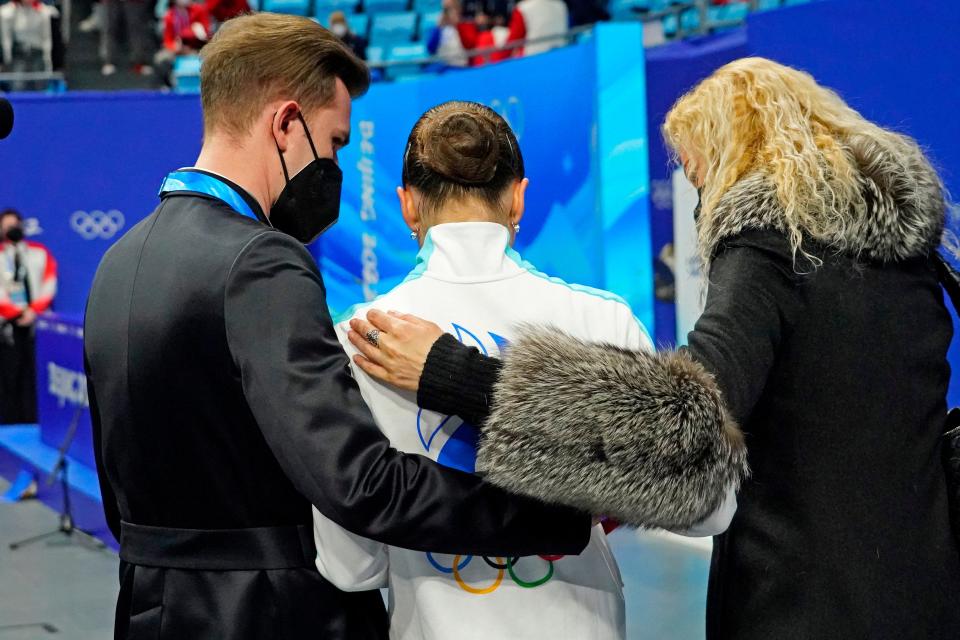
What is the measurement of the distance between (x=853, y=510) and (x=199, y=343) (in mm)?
932

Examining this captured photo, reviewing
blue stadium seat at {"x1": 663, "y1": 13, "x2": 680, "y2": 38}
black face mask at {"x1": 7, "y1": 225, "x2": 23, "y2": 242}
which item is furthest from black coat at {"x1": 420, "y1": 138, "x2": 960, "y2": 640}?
black face mask at {"x1": 7, "y1": 225, "x2": 23, "y2": 242}

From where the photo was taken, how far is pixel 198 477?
1538 mm

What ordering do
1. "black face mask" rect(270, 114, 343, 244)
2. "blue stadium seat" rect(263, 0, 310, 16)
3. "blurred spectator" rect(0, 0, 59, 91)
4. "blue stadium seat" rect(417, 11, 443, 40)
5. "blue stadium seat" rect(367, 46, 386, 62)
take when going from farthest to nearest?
"blue stadium seat" rect(417, 11, 443, 40), "blue stadium seat" rect(263, 0, 310, 16), "blue stadium seat" rect(367, 46, 386, 62), "blurred spectator" rect(0, 0, 59, 91), "black face mask" rect(270, 114, 343, 244)

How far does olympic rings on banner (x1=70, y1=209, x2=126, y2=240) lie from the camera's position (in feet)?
39.3

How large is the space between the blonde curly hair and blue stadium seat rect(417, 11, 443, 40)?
12915mm

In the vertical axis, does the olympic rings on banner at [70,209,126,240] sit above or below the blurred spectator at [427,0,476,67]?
below

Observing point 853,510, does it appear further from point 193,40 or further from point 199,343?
point 193,40

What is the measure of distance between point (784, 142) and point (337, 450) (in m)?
0.76

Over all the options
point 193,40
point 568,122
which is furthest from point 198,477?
point 193,40

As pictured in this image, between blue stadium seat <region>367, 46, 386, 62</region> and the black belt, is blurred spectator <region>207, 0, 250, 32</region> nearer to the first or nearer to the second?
blue stadium seat <region>367, 46, 386, 62</region>

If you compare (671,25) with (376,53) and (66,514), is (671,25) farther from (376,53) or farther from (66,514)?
(66,514)

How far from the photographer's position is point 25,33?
1342 cm

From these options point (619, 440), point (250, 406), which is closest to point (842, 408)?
point (619, 440)

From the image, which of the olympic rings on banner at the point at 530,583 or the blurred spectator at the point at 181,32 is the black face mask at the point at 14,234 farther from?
the olympic rings on banner at the point at 530,583
